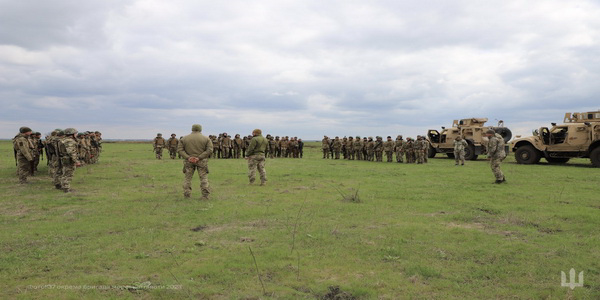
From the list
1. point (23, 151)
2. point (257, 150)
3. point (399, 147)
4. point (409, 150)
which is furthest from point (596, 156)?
point (23, 151)

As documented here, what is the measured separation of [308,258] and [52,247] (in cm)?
371

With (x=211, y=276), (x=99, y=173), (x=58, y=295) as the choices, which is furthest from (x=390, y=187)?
(x=99, y=173)

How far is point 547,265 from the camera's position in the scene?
4.71 meters

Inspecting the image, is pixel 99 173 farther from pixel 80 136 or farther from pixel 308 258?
pixel 308 258

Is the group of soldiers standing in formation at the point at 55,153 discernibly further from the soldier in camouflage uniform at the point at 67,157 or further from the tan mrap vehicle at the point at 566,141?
the tan mrap vehicle at the point at 566,141

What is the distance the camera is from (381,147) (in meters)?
23.9

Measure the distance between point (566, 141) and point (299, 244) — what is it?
19.1 metres

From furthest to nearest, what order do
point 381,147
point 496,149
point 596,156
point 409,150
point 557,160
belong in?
point 381,147
point 409,150
point 557,160
point 596,156
point 496,149

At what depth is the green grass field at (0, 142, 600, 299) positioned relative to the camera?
13.5 feet

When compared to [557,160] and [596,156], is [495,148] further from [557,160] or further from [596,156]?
[557,160]

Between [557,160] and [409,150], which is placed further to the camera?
[409,150]

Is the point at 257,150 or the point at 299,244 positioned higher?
the point at 257,150

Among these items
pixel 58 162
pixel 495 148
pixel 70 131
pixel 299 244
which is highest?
pixel 70 131

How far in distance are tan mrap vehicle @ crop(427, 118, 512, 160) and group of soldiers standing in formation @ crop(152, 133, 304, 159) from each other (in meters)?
9.62
